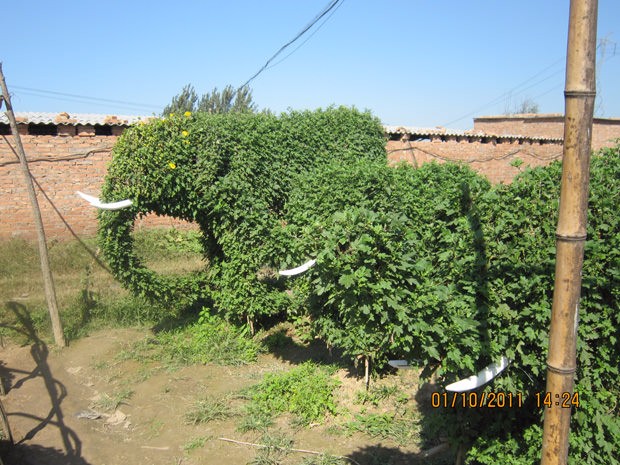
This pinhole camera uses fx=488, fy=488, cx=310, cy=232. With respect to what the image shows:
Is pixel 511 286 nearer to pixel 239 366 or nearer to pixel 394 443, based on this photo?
pixel 394 443

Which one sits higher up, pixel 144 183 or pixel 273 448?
pixel 144 183

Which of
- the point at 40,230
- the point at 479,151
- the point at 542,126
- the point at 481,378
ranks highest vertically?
the point at 542,126

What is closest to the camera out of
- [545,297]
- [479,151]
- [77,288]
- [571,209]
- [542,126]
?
[571,209]

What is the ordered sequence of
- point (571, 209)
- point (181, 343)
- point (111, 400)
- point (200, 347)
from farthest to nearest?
1. point (181, 343)
2. point (200, 347)
3. point (111, 400)
4. point (571, 209)

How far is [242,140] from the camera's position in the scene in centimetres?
693

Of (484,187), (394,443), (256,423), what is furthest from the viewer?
(256,423)

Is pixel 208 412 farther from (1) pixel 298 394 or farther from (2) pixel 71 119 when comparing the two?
(2) pixel 71 119

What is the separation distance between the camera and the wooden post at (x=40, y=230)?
6.95 m

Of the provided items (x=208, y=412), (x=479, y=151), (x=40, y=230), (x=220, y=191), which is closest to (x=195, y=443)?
(x=208, y=412)

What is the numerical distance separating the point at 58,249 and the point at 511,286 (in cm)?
946

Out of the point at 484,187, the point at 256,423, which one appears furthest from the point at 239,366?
the point at 484,187

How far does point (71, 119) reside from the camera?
33.2ft
